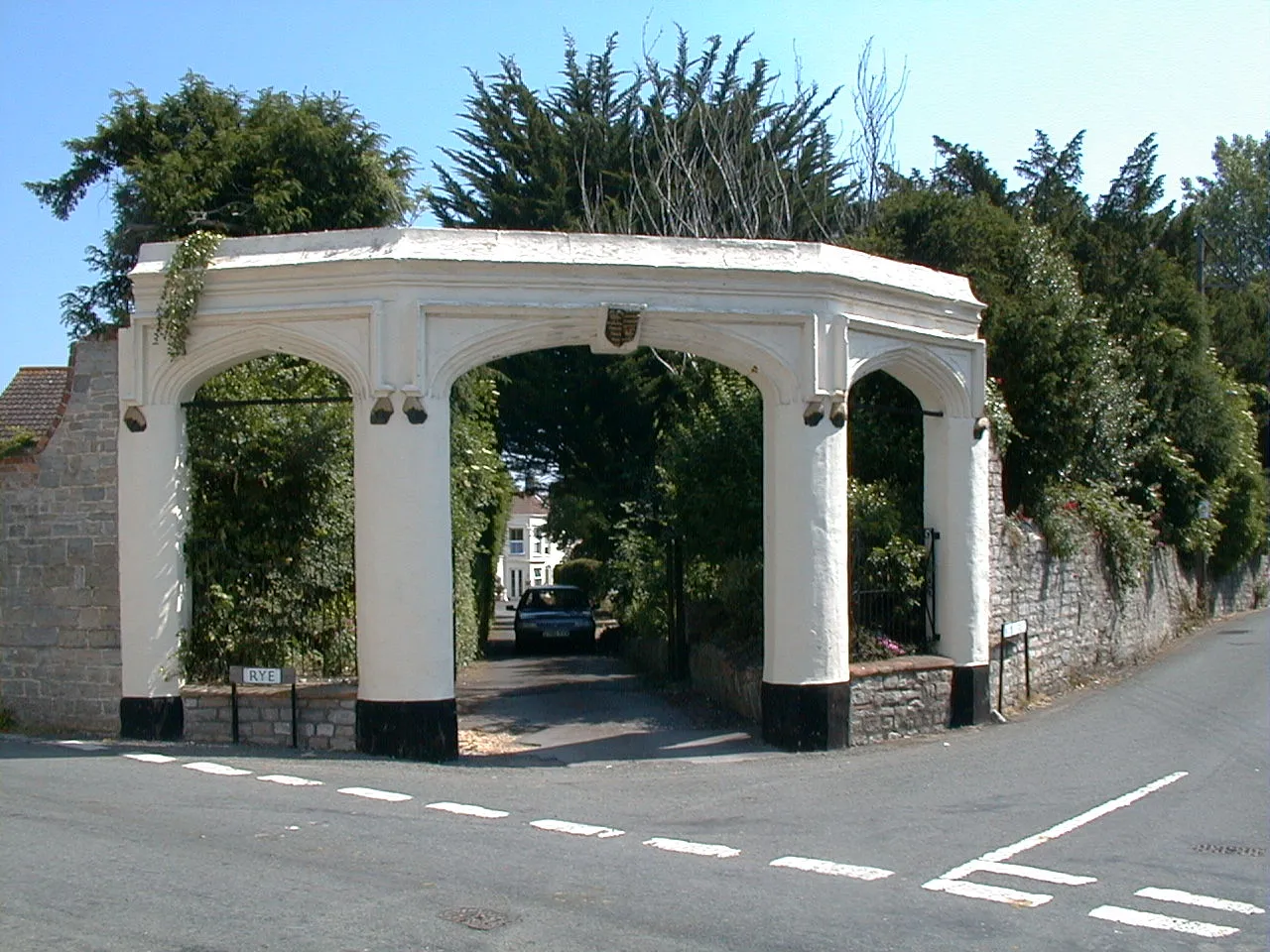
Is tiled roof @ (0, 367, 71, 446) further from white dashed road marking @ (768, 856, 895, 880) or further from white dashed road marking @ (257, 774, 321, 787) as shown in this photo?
white dashed road marking @ (768, 856, 895, 880)

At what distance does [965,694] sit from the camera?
13953 mm

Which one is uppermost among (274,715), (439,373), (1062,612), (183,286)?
(183,286)

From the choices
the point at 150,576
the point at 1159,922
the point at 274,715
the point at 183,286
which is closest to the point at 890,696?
the point at 274,715

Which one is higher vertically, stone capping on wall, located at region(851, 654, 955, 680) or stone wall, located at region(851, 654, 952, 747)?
stone capping on wall, located at region(851, 654, 955, 680)

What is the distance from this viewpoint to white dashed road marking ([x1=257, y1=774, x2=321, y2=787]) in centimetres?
1027

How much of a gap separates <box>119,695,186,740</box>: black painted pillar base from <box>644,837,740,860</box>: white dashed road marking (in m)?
5.69

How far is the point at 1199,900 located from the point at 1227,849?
153 cm

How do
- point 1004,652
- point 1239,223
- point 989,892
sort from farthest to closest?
point 1239,223 → point 1004,652 → point 989,892

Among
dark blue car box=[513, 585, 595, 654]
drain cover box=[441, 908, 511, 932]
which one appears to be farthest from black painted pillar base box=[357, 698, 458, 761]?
dark blue car box=[513, 585, 595, 654]

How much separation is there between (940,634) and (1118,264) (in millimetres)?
16909

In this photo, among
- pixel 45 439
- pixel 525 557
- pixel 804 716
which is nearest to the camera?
pixel 804 716

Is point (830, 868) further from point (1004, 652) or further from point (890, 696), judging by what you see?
point (1004, 652)

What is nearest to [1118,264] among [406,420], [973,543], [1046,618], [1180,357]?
[1180,357]

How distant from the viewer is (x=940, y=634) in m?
14.1
